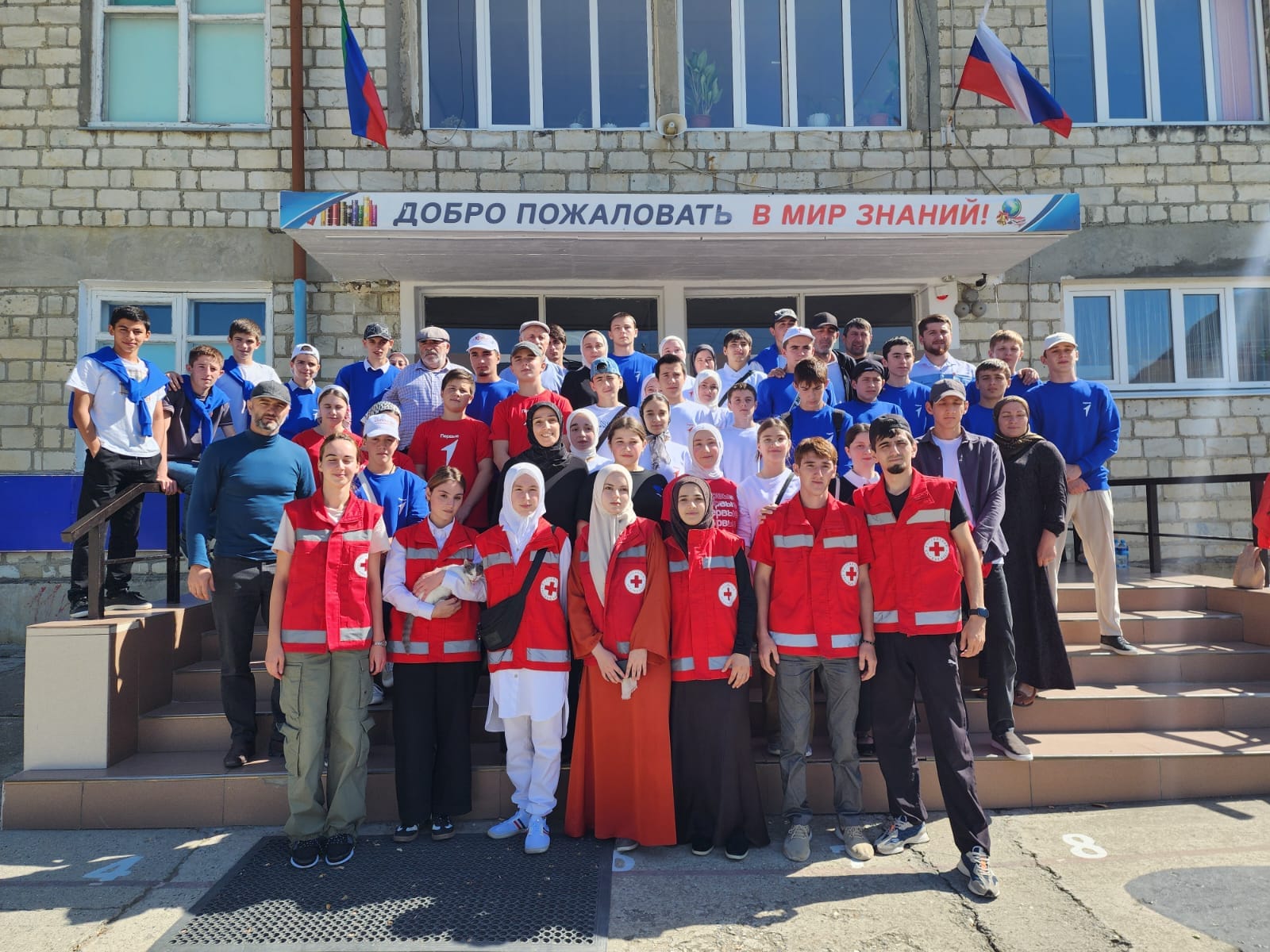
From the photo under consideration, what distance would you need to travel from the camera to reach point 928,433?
16.4 feet

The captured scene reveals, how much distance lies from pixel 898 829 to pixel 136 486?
16.1 feet

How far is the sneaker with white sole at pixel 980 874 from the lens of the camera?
3766 mm

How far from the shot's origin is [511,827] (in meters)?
4.43

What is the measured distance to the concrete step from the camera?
184 inches

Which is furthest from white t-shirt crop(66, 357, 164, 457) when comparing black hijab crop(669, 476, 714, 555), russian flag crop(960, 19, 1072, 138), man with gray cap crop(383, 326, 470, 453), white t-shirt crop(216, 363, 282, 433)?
russian flag crop(960, 19, 1072, 138)

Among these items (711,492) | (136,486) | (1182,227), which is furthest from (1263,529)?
(136,486)

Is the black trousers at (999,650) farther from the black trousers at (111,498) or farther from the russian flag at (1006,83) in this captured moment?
the russian flag at (1006,83)

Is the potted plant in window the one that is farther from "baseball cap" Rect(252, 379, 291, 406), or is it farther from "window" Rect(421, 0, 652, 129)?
"baseball cap" Rect(252, 379, 291, 406)

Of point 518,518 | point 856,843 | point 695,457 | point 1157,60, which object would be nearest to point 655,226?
point 695,457

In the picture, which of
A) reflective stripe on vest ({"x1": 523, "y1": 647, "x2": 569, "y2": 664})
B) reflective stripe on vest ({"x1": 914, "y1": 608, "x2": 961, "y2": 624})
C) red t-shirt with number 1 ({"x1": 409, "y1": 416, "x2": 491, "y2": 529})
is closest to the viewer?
reflective stripe on vest ({"x1": 914, "y1": 608, "x2": 961, "y2": 624})

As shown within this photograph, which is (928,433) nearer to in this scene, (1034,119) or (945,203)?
(945,203)

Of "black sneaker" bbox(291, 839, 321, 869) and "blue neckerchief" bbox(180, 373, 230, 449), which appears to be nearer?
"black sneaker" bbox(291, 839, 321, 869)

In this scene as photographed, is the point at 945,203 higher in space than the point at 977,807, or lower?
higher

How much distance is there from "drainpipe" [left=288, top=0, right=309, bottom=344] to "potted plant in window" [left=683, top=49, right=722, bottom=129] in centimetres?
431
